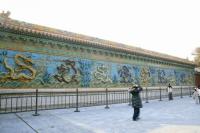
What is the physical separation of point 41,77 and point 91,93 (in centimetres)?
375

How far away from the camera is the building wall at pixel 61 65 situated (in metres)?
11.3

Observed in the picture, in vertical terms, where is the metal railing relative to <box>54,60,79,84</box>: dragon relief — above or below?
below

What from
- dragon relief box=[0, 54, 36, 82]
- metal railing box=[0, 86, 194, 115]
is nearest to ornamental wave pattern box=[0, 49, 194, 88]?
dragon relief box=[0, 54, 36, 82]

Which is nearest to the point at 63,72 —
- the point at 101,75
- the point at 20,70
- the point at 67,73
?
the point at 67,73

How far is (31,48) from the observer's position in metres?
12.1

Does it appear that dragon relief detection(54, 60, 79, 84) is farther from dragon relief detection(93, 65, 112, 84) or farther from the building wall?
dragon relief detection(93, 65, 112, 84)

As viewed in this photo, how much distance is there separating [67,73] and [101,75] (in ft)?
9.97

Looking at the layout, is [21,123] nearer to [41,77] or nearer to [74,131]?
[74,131]

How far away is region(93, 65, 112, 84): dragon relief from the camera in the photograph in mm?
15383

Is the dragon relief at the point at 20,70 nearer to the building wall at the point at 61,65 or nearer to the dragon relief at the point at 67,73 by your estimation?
the building wall at the point at 61,65

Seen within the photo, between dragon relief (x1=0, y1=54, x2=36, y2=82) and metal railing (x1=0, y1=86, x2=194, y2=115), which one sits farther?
dragon relief (x1=0, y1=54, x2=36, y2=82)

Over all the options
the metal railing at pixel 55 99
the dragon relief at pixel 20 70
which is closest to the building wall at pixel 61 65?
the dragon relief at pixel 20 70

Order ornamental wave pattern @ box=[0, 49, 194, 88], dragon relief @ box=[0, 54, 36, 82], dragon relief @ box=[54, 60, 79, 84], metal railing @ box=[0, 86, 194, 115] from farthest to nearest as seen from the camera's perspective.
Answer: dragon relief @ box=[54, 60, 79, 84] < ornamental wave pattern @ box=[0, 49, 194, 88] < dragon relief @ box=[0, 54, 36, 82] < metal railing @ box=[0, 86, 194, 115]

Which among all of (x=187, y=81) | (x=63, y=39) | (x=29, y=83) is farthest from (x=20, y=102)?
(x=187, y=81)
